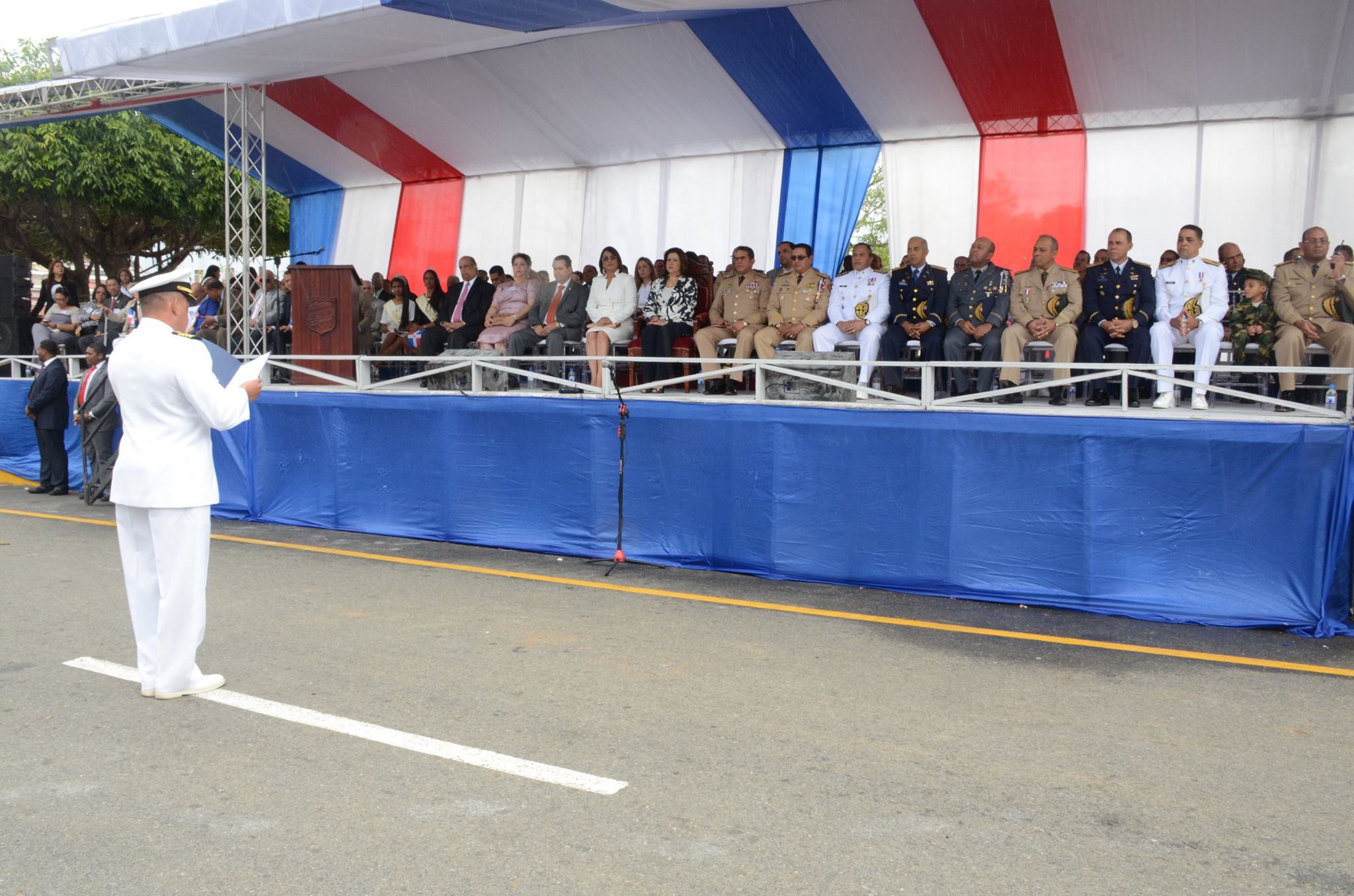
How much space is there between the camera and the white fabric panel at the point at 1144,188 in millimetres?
10586

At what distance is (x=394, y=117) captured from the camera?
46.7ft

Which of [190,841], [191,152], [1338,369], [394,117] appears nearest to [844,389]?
[1338,369]

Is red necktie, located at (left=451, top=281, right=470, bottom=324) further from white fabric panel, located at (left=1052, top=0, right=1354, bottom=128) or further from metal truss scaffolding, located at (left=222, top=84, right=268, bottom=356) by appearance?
white fabric panel, located at (left=1052, top=0, right=1354, bottom=128)

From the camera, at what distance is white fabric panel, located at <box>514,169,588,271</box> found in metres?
14.2

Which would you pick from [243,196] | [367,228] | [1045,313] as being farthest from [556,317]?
[367,228]

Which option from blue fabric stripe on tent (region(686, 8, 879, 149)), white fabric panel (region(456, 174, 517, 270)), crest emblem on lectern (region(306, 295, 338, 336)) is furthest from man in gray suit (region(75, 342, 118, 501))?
blue fabric stripe on tent (region(686, 8, 879, 149))

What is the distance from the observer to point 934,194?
459 inches

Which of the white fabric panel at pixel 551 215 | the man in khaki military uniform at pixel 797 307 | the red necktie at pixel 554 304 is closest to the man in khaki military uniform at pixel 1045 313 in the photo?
the man in khaki military uniform at pixel 797 307

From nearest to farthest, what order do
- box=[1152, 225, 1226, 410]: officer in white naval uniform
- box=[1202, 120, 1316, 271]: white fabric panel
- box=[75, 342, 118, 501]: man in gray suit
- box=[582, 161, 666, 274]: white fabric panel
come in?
box=[1152, 225, 1226, 410]: officer in white naval uniform → box=[1202, 120, 1316, 271]: white fabric panel → box=[75, 342, 118, 501]: man in gray suit → box=[582, 161, 666, 274]: white fabric panel

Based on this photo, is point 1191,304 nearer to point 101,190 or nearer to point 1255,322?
point 1255,322

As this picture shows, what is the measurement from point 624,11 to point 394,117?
18.7ft

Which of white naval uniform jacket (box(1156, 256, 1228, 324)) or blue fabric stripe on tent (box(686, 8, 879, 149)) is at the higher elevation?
blue fabric stripe on tent (box(686, 8, 879, 149))

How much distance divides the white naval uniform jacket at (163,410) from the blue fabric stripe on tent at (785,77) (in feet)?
23.2

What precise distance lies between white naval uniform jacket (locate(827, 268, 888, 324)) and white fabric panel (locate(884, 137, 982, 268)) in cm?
182
